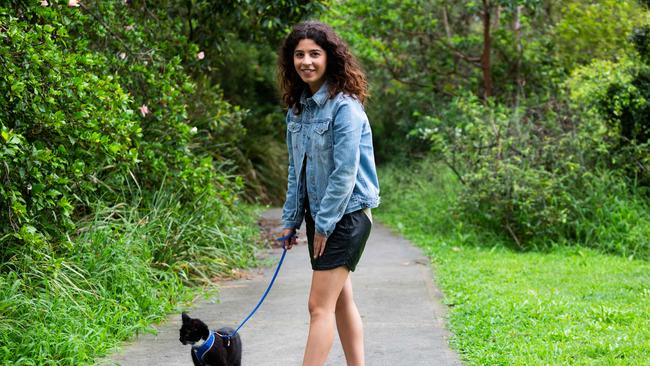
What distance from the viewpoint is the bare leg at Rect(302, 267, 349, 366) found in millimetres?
3910

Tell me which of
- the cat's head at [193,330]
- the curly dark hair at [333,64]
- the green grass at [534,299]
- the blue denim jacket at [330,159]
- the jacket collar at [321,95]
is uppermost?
the curly dark hair at [333,64]

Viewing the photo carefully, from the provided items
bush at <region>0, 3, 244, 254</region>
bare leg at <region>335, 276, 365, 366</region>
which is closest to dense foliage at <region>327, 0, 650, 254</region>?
bush at <region>0, 3, 244, 254</region>

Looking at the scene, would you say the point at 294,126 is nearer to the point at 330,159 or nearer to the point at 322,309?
the point at 330,159

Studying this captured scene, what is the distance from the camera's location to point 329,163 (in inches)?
154

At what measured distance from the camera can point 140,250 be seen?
6625mm

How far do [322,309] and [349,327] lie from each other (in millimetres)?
332

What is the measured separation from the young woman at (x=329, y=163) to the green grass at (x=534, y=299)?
52.9 inches

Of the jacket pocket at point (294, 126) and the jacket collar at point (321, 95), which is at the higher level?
the jacket collar at point (321, 95)

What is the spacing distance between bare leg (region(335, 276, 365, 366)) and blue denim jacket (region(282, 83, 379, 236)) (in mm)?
480

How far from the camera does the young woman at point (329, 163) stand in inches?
150

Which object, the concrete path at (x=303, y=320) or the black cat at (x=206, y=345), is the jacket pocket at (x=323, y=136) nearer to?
the black cat at (x=206, y=345)

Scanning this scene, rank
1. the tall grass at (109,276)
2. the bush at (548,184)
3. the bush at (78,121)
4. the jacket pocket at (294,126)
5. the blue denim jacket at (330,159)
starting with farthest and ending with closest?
the bush at (548,184)
the bush at (78,121)
the tall grass at (109,276)
the jacket pocket at (294,126)
the blue denim jacket at (330,159)

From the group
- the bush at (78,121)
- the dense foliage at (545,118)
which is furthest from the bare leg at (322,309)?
the dense foliage at (545,118)

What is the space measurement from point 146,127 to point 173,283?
1898mm
